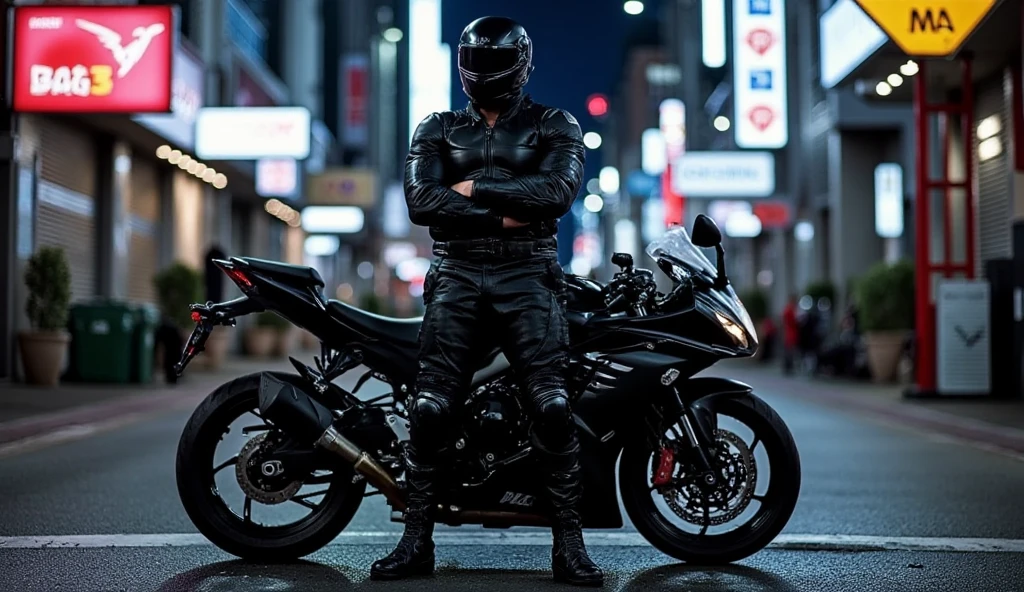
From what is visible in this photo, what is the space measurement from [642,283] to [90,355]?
15.0m

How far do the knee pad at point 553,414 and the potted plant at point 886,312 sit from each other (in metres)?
16.8

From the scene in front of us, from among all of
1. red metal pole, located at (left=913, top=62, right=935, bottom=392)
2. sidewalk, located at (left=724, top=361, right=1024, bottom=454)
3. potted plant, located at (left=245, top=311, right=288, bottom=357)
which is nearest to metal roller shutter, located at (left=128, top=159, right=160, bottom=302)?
potted plant, located at (left=245, top=311, right=288, bottom=357)

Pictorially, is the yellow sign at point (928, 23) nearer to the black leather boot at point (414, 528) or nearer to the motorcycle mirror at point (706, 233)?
the motorcycle mirror at point (706, 233)

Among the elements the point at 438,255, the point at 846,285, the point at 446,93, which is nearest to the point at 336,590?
the point at 438,255

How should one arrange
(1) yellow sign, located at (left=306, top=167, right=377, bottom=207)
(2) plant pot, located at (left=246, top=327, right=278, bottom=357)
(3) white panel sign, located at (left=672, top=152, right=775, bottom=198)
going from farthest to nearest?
(1) yellow sign, located at (left=306, top=167, right=377, bottom=207)
(2) plant pot, located at (left=246, top=327, right=278, bottom=357)
(3) white panel sign, located at (left=672, top=152, right=775, bottom=198)

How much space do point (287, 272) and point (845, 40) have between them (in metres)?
15.8

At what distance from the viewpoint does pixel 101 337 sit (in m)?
18.7

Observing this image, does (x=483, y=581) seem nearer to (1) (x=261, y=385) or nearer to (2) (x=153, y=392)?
(1) (x=261, y=385)

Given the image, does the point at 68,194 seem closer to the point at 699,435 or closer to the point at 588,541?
the point at 588,541

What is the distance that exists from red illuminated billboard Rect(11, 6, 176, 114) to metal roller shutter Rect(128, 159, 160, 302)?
7.38 m

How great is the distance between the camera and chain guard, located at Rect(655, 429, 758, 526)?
5.30 m

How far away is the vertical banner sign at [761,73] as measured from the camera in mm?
32562

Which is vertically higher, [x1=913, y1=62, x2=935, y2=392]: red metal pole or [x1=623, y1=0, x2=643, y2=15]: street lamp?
[x1=623, y1=0, x2=643, y2=15]: street lamp

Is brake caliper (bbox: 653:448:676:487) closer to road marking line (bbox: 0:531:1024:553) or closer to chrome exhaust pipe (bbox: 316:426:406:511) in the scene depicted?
road marking line (bbox: 0:531:1024:553)
